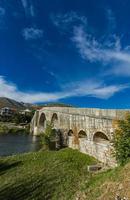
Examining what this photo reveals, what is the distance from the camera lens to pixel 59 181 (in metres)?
19.0

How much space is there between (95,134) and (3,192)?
18.2 m

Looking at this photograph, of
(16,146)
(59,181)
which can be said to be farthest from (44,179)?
(16,146)

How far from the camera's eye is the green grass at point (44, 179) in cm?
1683

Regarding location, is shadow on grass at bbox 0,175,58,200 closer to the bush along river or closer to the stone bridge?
the stone bridge

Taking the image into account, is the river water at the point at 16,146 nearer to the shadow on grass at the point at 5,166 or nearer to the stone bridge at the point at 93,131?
the stone bridge at the point at 93,131

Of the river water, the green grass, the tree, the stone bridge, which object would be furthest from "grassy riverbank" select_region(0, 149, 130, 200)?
the river water

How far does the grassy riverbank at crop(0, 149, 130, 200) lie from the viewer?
13.8 meters

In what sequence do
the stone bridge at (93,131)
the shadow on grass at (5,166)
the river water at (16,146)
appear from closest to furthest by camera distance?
1. the stone bridge at (93,131)
2. the shadow on grass at (5,166)
3. the river water at (16,146)

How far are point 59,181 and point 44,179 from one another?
175 centimetres

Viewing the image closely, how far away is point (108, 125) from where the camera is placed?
29.0m

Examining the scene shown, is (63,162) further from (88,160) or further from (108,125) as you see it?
(108,125)

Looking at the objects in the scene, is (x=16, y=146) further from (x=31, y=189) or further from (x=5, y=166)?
(x=31, y=189)

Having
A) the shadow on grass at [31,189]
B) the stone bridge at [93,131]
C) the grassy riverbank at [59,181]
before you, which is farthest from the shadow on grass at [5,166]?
the stone bridge at [93,131]

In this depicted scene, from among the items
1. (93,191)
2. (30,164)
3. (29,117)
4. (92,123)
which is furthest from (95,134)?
(29,117)
